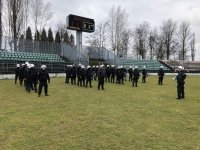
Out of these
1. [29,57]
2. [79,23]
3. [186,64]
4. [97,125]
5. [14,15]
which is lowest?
[97,125]

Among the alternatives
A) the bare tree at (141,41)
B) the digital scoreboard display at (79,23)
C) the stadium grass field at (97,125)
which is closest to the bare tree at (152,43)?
the bare tree at (141,41)

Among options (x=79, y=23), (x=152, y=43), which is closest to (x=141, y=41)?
(x=152, y=43)

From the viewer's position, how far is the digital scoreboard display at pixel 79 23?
43.3 m

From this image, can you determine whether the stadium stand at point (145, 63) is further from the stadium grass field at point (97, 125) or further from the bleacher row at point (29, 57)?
the stadium grass field at point (97, 125)

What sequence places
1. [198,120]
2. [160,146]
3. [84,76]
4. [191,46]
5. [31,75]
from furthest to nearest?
[191,46]
[84,76]
[31,75]
[198,120]
[160,146]

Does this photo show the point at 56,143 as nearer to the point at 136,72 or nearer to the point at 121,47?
the point at 136,72

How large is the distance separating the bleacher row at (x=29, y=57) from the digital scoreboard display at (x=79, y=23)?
205 inches

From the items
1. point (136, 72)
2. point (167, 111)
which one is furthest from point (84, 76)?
point (167, 111)

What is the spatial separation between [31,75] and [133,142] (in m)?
13.9

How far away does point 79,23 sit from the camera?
145 ft

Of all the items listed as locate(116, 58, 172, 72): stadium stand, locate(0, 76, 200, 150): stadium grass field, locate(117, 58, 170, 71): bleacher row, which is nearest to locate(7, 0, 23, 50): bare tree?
locate(116, 58, 172, 72): stadium stand

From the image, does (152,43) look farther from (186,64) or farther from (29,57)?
(29,57)

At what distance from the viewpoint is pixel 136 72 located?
96.0 feet

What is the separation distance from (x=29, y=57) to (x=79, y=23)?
28.0 feet
